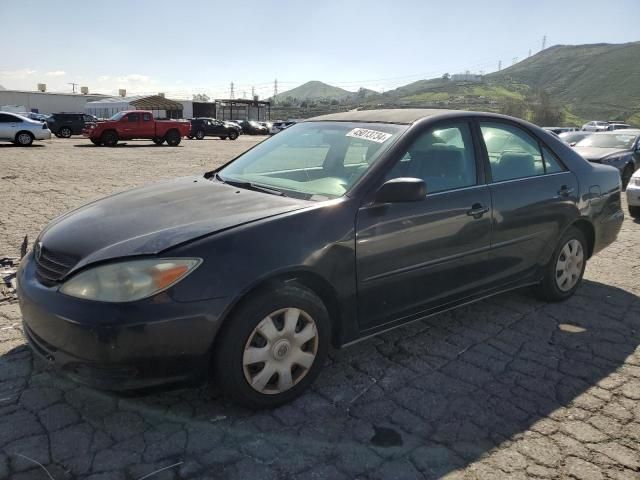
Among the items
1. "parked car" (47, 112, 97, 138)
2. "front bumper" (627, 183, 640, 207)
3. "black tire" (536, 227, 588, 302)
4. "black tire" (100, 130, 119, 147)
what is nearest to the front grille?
"black tire" (536, 227, 588, 302)

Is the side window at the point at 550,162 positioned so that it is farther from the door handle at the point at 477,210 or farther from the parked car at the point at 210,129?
the parked car at the point at 210,129

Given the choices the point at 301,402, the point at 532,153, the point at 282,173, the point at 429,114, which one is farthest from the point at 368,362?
the point at 532,153

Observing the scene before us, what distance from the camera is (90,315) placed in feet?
7.45

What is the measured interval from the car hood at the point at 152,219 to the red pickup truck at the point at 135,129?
22.4 meters

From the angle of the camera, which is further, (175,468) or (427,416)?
(427,416)

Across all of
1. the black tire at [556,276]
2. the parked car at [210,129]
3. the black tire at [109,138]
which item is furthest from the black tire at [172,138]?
the black tire at [556,276]

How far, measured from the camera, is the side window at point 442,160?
3.24 m

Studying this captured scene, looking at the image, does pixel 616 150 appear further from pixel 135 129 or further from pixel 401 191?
pixel 135 129

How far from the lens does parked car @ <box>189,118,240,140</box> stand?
3531cm

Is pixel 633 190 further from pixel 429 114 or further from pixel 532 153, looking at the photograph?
pixel 429 114

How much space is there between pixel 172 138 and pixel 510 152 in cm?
2412

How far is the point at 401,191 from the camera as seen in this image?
2871 mm

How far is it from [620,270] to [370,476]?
446cm

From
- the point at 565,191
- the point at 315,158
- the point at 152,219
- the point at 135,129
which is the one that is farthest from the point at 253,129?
the point at 152,219
